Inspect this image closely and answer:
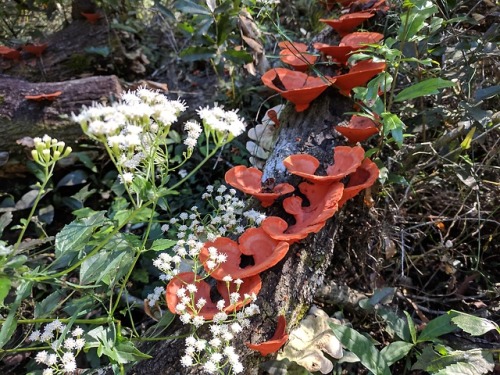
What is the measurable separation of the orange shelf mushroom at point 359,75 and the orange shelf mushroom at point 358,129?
0.18 meters

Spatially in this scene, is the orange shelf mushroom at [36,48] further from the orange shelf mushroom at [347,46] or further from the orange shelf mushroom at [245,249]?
the orange shelf mushroom at [245,249]

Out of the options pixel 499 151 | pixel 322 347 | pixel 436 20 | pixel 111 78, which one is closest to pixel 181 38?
pixel 111 78

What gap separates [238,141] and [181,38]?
2300 mm

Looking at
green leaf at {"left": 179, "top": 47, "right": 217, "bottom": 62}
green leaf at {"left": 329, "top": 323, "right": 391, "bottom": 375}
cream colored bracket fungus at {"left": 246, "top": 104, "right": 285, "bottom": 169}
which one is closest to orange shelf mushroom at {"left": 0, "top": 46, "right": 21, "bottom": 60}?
green leaf at {"left": 179, "top": 47, "right": 217, "bottom": 62}

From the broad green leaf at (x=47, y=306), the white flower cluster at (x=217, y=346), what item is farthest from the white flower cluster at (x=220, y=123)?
the broad green leaf at (x=47, y=306)

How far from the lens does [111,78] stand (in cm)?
311

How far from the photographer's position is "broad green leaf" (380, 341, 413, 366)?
5.68ft

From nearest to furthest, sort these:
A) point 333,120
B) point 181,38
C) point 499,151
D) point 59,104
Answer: point 499,151
point 333,120
point 59,104
point 181,38

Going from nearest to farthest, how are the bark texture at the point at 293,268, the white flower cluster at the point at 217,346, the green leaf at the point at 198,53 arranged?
the white flower cluster at the point at 217,346, the bark texture at the point at 293,268, the green leaf at the point at 198,53

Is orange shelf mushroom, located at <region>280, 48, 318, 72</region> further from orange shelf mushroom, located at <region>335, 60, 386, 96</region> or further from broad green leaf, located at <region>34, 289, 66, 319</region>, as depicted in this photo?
broad green leaf, located at <region>34, 289, 66, 319</region>

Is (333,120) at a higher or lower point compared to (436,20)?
lower

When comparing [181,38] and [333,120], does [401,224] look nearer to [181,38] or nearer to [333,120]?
[333,120]

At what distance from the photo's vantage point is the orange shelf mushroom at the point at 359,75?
2.12 metres

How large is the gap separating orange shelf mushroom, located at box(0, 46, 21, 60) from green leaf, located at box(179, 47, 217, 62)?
5.87 ft
